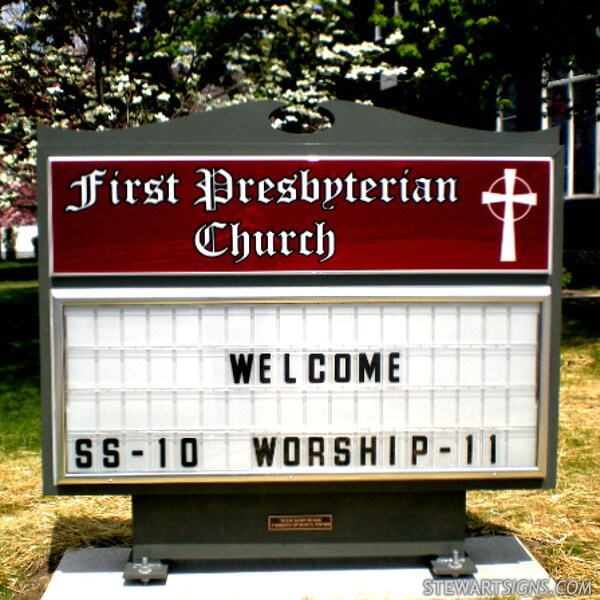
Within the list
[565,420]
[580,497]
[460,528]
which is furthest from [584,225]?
[460,528]

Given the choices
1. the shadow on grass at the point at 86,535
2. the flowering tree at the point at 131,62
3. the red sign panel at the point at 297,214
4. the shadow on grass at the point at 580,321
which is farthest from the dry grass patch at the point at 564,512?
the flowering tree at the point at 131,62

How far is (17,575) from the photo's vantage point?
15.1ft

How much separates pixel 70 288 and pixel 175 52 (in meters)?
11.5

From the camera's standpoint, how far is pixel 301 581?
4.25 m

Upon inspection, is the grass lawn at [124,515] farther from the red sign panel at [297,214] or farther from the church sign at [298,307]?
the red sign panel at [297,214]

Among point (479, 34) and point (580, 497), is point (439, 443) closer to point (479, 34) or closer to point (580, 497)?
point (580, 497)

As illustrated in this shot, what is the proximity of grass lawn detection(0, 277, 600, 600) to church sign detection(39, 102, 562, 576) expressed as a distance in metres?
0.87

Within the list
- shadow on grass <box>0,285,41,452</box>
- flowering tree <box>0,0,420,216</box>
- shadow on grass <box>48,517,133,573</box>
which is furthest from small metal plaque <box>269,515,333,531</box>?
flowering tree <box>0,0,420,216</box>

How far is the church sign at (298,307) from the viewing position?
3.98 meters

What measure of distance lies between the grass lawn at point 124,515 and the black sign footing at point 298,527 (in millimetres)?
688

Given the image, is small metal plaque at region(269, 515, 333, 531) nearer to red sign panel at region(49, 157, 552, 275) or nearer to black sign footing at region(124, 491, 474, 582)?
black sign footing at region(124, 491, 474, 582)

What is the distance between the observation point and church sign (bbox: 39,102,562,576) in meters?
3.98

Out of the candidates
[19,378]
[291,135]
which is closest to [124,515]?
[291,135]

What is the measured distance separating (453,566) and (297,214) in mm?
1995
